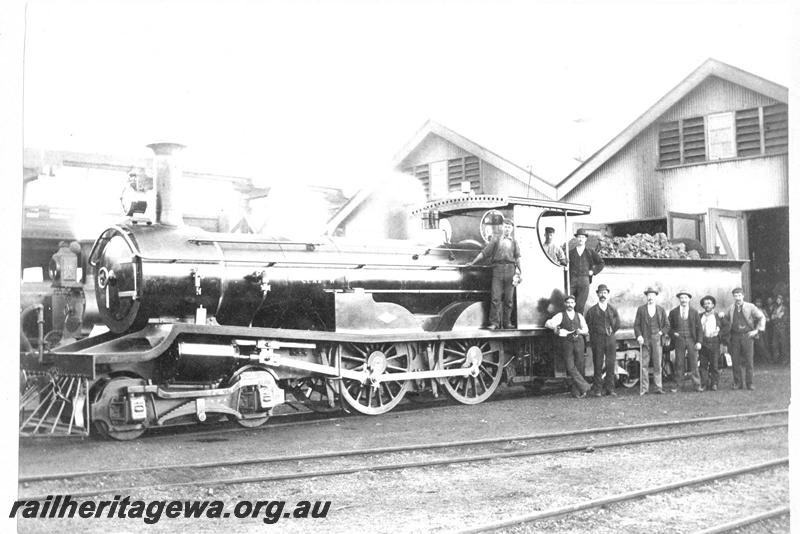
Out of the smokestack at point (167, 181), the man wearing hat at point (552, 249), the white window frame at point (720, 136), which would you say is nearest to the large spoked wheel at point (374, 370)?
the smokestack at point (167, 181)

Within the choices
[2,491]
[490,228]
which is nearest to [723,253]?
[490,228]

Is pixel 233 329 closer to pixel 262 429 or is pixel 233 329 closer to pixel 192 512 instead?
pixel 262 429

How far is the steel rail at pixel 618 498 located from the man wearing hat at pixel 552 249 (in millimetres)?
4849

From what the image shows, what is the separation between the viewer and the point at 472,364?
1077 cm

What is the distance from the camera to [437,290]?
1066 cm

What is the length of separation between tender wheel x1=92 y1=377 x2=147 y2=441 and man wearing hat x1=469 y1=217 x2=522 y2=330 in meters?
4.88

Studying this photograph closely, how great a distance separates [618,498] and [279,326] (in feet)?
16.0

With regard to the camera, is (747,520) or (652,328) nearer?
(747,520)

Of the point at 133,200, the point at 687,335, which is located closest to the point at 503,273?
the point at 687,335

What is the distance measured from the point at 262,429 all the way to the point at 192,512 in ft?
11.1

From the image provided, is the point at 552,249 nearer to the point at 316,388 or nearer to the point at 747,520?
the point at 316,388

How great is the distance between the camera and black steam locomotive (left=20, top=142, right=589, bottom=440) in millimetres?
8094

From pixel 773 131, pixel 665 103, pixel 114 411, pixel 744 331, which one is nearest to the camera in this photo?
pixel 114 411

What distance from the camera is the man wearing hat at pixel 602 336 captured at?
11.6 m
